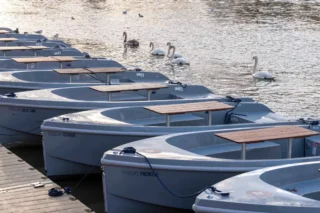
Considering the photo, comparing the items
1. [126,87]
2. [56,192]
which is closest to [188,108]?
[126,87]

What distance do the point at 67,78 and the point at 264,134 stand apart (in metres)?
9.35

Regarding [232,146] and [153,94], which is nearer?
[232,146]

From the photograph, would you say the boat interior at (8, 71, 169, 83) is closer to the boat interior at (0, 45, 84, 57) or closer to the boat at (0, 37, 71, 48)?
the boat interior at (0, 45, 84, 57)

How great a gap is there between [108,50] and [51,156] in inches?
912

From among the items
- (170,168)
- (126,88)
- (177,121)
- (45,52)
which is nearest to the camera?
(170,168)

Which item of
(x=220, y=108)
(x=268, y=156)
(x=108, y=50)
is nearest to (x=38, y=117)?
(x=220, y=108)

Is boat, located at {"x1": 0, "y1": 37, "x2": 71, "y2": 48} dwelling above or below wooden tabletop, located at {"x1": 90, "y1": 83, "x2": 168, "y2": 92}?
above

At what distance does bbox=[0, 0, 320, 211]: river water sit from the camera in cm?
2755

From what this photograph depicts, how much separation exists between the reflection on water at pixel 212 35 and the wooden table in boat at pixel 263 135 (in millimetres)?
10084

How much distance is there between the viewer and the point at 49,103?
15.8 metres

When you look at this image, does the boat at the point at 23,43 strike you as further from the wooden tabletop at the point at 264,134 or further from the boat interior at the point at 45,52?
the wooden tabletop at the point at 264,134

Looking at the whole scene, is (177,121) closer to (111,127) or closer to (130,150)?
(111,127)

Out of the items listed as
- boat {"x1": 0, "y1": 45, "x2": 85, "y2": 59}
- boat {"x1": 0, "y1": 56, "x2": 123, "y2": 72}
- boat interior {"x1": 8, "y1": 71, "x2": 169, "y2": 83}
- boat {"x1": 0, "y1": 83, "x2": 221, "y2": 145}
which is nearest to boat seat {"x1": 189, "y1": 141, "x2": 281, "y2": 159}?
boat {"x1": 0, "y1": 83, "x2": 221, "y2": 145}

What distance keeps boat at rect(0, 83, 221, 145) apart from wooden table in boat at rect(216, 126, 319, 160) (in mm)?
3885
